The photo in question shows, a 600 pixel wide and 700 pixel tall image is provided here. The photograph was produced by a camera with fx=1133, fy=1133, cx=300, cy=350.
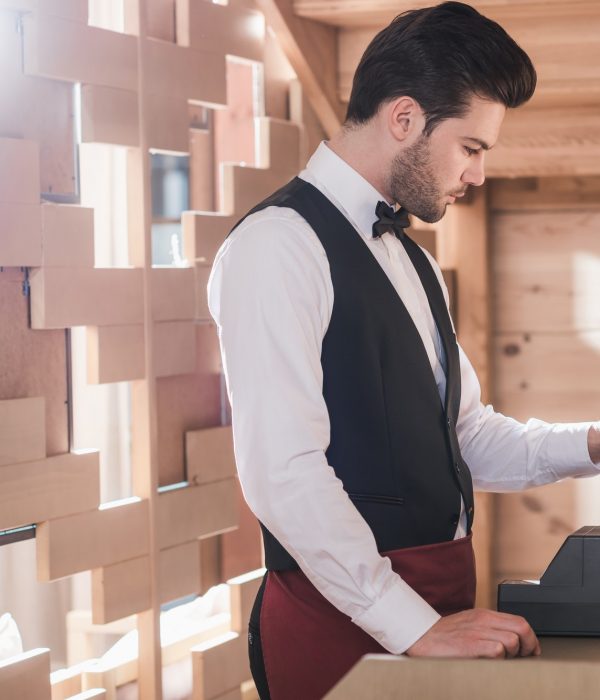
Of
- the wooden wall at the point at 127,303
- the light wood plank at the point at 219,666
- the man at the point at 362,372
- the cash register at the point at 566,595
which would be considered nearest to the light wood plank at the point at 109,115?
the wooden wall at the point at 127,303

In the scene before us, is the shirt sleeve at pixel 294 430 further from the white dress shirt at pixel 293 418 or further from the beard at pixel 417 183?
the beard at pixel 417 183

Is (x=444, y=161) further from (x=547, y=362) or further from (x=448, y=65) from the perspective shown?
(x=547, y=362)

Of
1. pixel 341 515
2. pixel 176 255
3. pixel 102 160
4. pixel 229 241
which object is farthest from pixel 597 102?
pixel 341 515

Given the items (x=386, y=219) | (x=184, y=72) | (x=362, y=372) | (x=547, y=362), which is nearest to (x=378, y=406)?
(x=362, y=372)

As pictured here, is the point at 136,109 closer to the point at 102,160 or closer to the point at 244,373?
the point at 102,160

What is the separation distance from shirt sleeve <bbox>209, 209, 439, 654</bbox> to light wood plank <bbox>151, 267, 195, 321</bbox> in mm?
684

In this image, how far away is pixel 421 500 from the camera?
56.9 inches

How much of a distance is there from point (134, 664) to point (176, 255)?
0.80 meters

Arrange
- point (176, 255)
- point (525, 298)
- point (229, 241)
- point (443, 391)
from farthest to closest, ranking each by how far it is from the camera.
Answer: point (525, 298), point (176, 255), point (443, 391), point (229, 241)

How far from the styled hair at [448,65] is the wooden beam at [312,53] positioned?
85 centimetres

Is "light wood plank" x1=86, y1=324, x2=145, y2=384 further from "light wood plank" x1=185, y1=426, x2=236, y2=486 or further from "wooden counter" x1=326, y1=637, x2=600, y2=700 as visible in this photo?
"wooden counter" x1=326, y1=637, x2=600, y2=700

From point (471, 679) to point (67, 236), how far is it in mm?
1093

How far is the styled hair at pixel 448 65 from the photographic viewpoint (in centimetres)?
141

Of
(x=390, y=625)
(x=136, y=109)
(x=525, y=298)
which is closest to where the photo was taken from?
(x=390, y=625)
